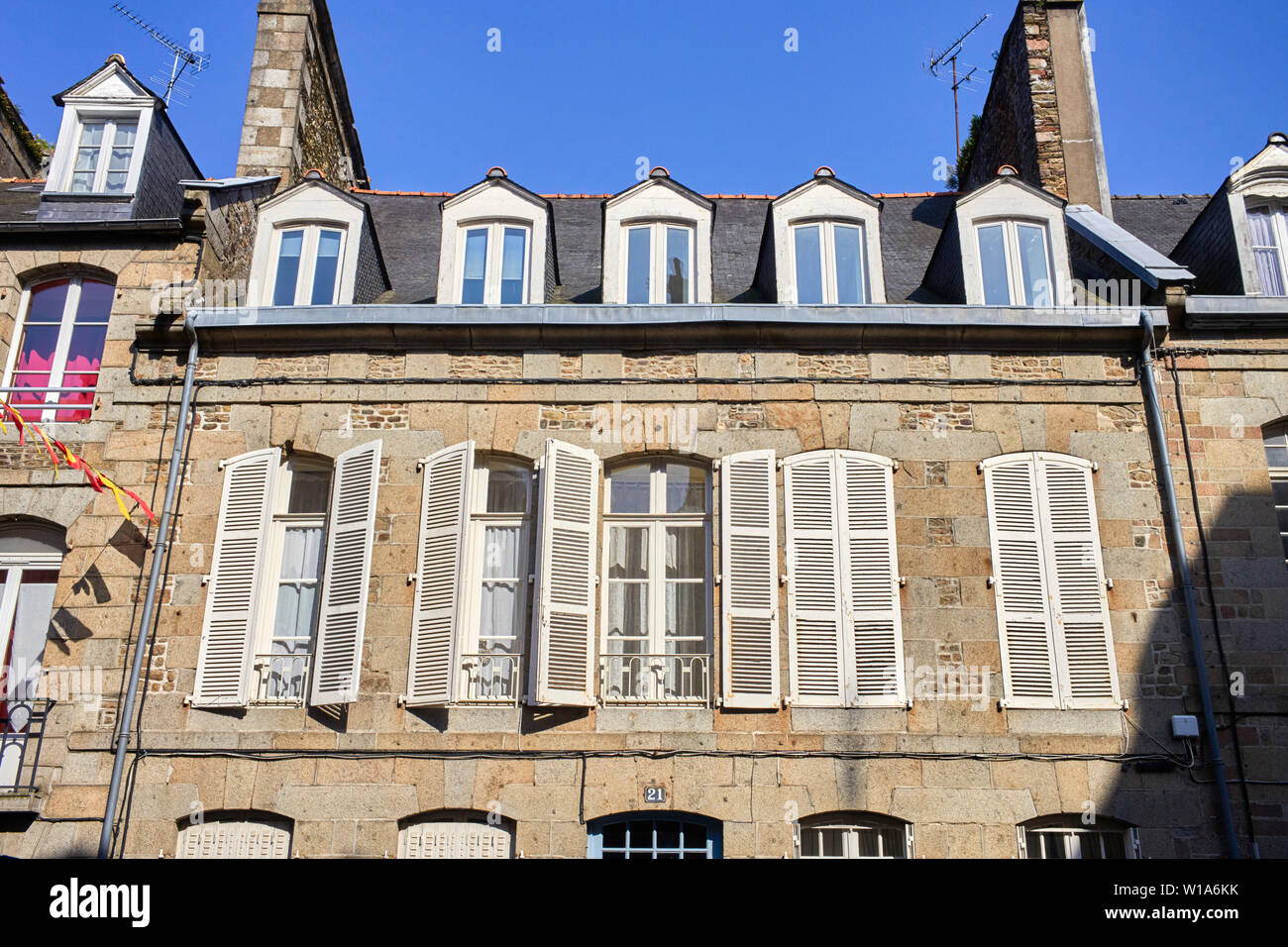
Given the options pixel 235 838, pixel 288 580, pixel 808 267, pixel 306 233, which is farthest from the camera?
pixel 306 233

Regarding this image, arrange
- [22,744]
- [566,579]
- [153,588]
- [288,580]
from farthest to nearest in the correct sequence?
1. [288,580]
2. [153,588]
3. [566,579]
4. [22,744]

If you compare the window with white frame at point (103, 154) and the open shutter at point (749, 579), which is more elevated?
the window with white frame at point (103, 154)

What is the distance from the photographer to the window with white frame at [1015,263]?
9.73 meters

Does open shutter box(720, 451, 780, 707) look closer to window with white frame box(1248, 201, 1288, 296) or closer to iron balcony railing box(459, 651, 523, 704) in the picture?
iron balcony railing box(459, 651, 523, 704)

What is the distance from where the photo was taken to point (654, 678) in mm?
8406

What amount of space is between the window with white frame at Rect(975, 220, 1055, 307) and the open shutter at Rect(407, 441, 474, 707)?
4.53 metres

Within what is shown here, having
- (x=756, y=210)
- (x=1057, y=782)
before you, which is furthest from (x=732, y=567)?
(x=756, y=210)

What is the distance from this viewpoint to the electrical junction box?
7977 millimetres

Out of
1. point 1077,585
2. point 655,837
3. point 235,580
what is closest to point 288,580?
point 235,580

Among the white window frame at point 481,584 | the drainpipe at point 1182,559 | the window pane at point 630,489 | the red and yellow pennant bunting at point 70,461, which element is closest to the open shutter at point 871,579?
the window pane at point 630,489

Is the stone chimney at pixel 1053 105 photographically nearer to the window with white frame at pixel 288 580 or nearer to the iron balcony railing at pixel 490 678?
the iron balcony railing at pixel 490 678

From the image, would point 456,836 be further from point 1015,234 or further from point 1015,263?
point 1015,234

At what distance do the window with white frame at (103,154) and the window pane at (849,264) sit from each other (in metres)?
6.19

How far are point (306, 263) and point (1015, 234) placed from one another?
602 cm
